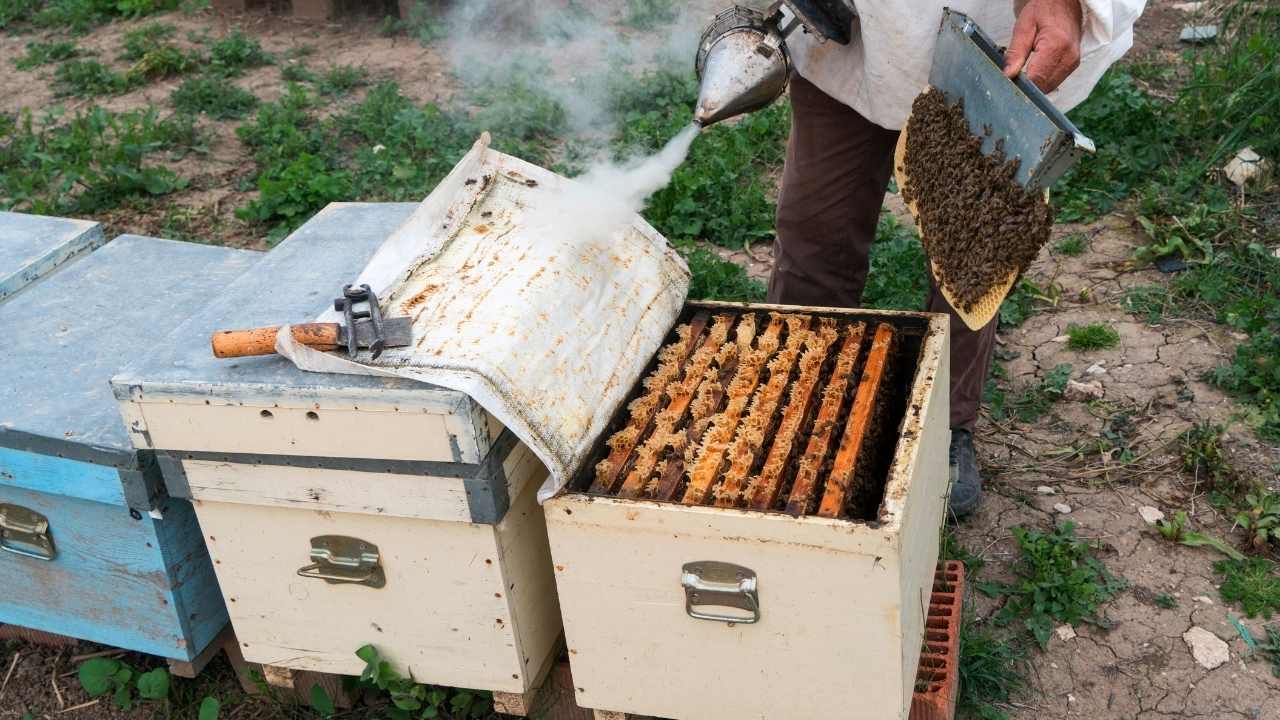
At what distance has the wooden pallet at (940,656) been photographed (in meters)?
1.96

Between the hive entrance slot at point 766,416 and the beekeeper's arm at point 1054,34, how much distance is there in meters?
0.53

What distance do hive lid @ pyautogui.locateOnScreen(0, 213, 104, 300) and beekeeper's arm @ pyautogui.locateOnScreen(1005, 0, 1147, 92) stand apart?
2.04m

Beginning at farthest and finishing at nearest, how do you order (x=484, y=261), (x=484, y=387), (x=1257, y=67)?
(x=1257, y=67) < (x=484, y=261) < (x=484, y=387)

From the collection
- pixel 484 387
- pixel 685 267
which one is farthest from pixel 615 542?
pixel 685 267

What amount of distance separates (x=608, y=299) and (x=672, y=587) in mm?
582

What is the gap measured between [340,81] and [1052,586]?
3948 mm

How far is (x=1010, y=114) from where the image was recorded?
6.22 feet

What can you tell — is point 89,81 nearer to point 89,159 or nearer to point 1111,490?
point 89,159

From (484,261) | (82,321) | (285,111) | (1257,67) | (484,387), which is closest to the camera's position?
(484,387)

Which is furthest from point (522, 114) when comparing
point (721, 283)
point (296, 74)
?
point (721, 283)

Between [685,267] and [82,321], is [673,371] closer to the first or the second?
[685,267]

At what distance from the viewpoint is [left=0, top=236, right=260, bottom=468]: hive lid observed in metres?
1.98

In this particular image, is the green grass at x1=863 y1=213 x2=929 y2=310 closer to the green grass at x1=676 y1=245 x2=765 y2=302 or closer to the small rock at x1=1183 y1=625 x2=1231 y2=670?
the green grass at x1=676 y1=245 x2=765 y2=302

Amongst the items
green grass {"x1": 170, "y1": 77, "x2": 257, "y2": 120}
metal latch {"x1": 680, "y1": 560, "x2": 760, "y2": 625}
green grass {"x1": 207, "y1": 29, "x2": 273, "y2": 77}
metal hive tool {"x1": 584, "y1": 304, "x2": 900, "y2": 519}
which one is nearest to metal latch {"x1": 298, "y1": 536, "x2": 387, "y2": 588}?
metal hive tool {"x1": 584, "y1": 304, "x2": 900, "y2": 519}
